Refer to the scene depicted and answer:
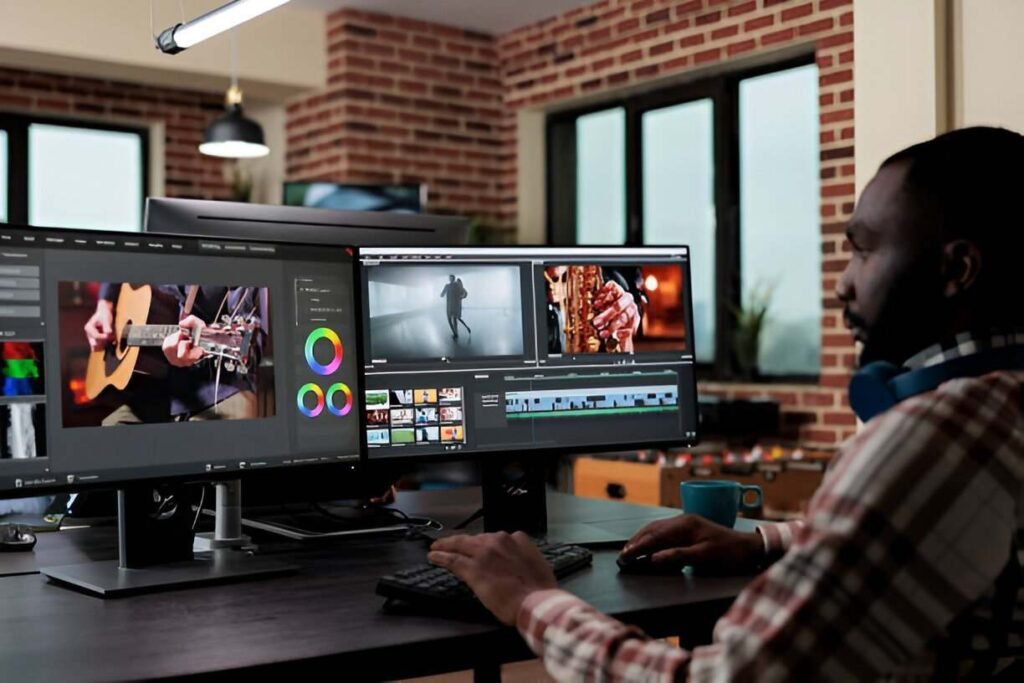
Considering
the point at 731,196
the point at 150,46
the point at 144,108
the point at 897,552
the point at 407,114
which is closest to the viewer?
the point at 897,552

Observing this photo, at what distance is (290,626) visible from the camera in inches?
51.6

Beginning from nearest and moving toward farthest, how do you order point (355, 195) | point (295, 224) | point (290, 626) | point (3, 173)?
point (290, 626)
point (295, 224)
point (355, 195)
point (3, 173)

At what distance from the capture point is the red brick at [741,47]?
16.4 ft

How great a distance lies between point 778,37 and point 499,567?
3.99 meters

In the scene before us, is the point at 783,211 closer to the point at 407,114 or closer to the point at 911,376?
the point at 407,114

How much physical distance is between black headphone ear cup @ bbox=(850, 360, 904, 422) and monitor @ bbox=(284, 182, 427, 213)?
184 inches

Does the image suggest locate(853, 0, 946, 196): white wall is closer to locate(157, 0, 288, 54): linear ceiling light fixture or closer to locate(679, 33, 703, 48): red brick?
locate(679, 33, 703, 48): red brick

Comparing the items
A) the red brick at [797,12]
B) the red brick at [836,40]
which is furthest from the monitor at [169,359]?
the red brick at [797,12]

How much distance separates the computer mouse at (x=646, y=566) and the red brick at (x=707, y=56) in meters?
3.90

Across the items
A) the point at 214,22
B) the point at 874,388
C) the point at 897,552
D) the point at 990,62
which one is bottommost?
the point at 897,552

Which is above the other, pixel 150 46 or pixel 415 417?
pixel 150 46

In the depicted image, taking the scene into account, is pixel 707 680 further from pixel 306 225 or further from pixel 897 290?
pixel 306 225

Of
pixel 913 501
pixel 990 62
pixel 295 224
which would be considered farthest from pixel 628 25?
pixel 913 501

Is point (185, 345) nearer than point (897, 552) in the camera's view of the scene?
No
